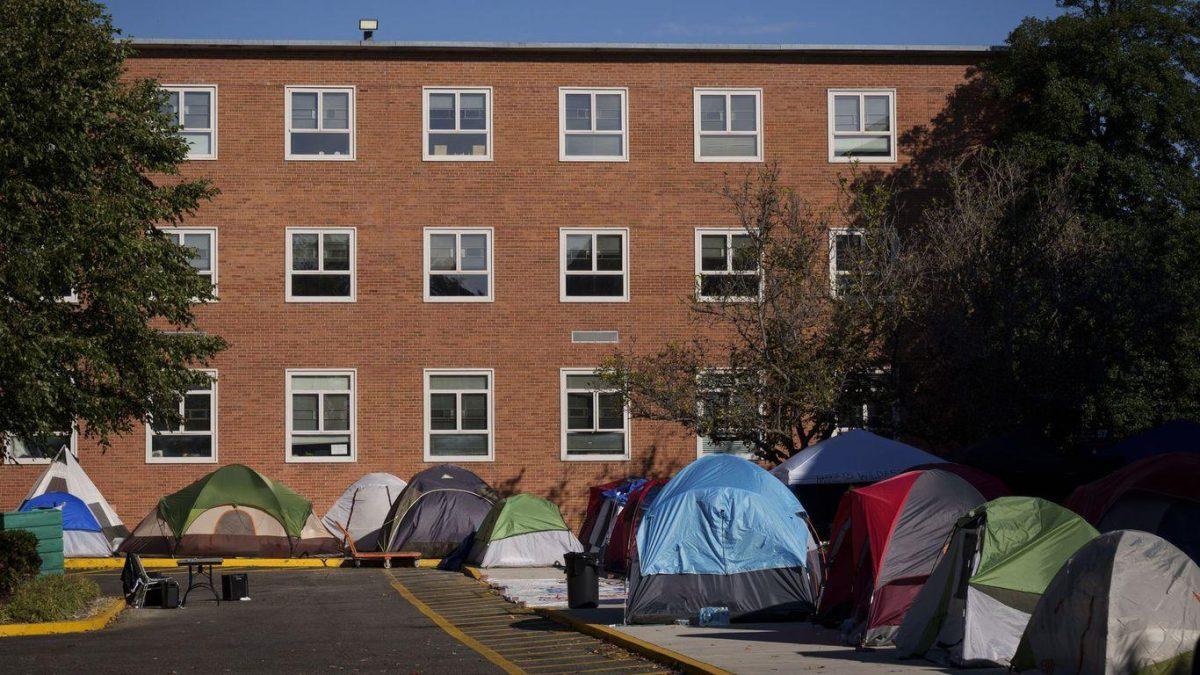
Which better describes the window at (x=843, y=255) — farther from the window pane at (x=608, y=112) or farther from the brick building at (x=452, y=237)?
the window pane at (x=608, y=112)

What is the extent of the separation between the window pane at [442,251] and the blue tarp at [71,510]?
928 centimetres

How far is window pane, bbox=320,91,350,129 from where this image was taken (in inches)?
1312

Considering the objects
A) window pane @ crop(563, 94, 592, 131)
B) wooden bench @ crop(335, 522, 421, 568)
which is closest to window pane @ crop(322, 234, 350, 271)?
window pane @ crop(563, 94, 592, 131)

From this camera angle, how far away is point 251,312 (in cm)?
3272

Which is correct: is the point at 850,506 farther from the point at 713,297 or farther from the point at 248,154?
the point at 248,154

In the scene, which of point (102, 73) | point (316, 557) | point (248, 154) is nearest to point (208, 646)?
point (102, 73)

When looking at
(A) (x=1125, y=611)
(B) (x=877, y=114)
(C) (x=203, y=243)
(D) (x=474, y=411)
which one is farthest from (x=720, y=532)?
(C) (x=203, y=243)

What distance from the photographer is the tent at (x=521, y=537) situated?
1081 inches

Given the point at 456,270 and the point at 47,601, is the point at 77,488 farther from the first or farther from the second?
the point at 47,601

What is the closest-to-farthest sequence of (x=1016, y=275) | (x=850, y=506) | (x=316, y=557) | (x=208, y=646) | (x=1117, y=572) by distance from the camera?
1. (x=1117, y=572)
2. (x=208, y=646)
3. (x=850, y=506)
4. (x=1016, y=275)
5. (x=316, y=557)

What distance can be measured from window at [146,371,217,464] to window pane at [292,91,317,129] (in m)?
6.17

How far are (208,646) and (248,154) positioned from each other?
19327mm

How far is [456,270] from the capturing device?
33219mm

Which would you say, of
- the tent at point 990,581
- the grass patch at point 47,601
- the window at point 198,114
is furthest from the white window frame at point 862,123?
the grass patch at point 47,601
